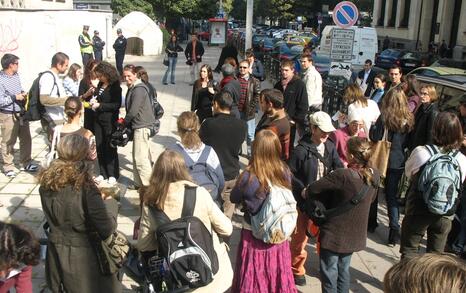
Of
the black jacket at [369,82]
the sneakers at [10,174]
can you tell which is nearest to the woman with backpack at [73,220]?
the sneakers at [10,174]

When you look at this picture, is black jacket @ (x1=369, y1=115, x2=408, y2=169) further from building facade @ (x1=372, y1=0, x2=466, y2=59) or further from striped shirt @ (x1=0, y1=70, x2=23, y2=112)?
building facade @ (x1=372, y1=0, x2=466, y2=59)

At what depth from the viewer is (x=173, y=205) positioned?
3.36 m

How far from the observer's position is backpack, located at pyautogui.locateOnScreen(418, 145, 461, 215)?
13.8 ft

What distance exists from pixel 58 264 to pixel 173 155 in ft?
3.83

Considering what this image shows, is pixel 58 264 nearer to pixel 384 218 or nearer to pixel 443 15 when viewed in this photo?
pixel 384 218

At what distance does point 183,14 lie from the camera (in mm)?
43469

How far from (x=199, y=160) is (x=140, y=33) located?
25053mm

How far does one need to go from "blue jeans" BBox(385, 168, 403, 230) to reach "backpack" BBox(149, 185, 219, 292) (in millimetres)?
3281

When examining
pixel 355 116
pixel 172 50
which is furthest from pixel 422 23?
pixel 355 116

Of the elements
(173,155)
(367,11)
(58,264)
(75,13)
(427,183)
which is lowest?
(58,264)

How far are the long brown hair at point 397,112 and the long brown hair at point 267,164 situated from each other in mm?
2369

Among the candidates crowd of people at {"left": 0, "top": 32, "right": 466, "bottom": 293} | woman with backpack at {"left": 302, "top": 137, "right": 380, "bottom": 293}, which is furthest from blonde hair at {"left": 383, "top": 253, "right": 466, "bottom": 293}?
woman with backpack at {"left": 302, "top": 137, "right": 380, "bottom": 293}

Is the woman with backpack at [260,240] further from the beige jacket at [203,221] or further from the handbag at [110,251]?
the handbag at [110,251]

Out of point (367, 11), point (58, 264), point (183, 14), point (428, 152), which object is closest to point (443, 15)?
point (183, 14)
